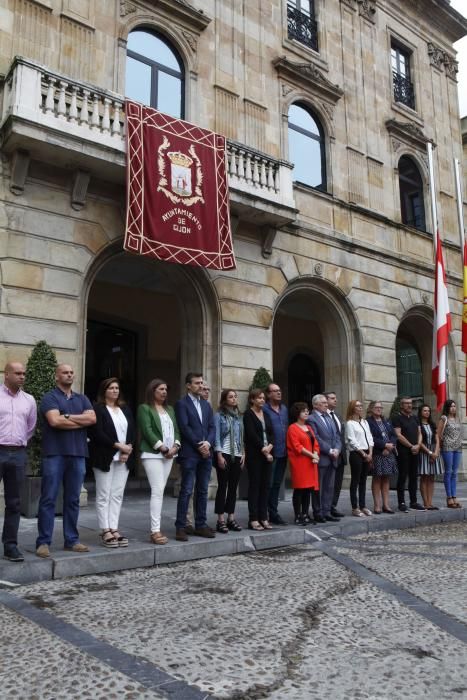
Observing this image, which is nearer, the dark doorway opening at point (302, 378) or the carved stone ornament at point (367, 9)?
the carved stone ornament at point (367, 9)

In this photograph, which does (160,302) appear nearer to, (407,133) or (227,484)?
(407,133)

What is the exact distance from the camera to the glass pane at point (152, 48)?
1260 centimetres

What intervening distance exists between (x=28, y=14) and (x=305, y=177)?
24.2 feet

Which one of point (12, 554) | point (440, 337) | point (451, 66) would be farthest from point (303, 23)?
point (12, 554)

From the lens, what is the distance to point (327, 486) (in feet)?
28.3

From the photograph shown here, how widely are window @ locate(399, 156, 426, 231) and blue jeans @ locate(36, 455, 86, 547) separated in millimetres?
14563

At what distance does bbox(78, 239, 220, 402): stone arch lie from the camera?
12.3 m

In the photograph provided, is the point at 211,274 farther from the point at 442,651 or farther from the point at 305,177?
the point at 442,651

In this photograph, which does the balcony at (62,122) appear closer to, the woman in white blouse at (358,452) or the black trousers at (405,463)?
the woman in white blouse at (358,452)

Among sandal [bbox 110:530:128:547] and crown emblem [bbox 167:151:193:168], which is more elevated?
crown emblem [bbox 167:151:193:168]

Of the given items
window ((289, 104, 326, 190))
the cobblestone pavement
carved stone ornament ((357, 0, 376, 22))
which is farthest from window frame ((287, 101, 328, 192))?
the cobblestone pavement

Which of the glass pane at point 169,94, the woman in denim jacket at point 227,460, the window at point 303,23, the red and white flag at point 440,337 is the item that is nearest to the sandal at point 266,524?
the woman in denim jacket at point 227,460

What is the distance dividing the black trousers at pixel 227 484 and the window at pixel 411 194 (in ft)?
41.9

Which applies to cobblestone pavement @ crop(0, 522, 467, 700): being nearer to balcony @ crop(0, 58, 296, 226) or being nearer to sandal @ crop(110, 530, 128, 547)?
sandal @ crop(110, 530, 128, 547)
